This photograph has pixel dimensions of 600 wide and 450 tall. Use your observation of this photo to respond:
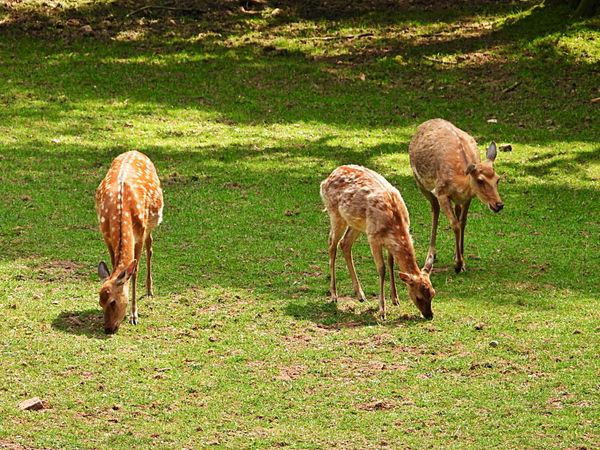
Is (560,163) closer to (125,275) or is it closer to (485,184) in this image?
(485,184)

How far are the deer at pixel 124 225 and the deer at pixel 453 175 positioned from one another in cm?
365

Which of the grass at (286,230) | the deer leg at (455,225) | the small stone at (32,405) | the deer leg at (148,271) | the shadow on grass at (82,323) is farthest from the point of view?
the deer leg at (455,225)

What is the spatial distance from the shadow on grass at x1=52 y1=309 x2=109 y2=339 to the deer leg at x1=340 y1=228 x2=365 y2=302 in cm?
282

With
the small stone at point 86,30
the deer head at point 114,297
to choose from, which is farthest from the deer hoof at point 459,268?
the small stone at point 86,30

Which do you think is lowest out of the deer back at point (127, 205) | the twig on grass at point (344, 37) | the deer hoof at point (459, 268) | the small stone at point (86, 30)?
the deer hoof at point (459, 268)

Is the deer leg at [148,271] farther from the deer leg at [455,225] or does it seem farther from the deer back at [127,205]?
the deer leg at [455,225]

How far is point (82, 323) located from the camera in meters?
11.8

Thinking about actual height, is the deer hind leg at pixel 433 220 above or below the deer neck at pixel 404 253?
below

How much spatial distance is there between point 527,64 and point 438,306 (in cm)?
1252

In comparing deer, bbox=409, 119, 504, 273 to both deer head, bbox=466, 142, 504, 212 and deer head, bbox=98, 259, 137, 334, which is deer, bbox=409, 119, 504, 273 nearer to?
deer head, bbox=466, 142, 504, 212

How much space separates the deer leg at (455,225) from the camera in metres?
→ 14.1

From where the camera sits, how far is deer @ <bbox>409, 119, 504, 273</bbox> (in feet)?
46.1

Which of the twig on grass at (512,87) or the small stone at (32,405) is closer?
the small stone at (32,405)

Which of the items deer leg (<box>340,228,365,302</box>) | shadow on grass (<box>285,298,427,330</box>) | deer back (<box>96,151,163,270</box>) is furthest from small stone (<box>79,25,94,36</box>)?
shadow on grass (<box>285,298,427,330</box>)
